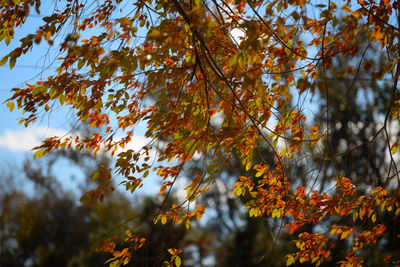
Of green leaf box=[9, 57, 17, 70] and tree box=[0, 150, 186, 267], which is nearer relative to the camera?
green leaf box=[9, 57, 17, 70]

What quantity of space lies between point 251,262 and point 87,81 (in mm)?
4504

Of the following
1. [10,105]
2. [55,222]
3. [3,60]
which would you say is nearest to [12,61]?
[3,60]

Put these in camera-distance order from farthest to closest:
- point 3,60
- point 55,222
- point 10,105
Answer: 1. point 55,222
2. point 10,105
3. point 3,60

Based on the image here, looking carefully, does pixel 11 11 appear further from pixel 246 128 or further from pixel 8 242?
pixel 8 242

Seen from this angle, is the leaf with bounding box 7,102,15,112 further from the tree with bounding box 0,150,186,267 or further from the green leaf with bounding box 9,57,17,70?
the tree with bounding box 0,150,186,267

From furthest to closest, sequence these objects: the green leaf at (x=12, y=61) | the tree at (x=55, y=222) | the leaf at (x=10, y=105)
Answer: the tree at (x=55, y=222)
the leaf at (x=10, y=105)
the green leaf at (x=12, y=61)

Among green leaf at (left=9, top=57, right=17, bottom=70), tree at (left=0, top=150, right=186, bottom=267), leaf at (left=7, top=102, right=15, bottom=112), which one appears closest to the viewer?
green leaf at (left=9, top=57, right=17, bottom=70)

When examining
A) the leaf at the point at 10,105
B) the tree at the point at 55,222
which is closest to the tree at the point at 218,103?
the leaf at the point at 10,105

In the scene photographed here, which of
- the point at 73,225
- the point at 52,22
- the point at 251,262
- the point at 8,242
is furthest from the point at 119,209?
the point at 52,22

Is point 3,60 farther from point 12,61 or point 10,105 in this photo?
point 10,105

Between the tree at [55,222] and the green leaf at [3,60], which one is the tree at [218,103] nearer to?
the green leaf at [3,60]

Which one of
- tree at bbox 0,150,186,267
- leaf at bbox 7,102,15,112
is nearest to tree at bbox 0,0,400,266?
leaf at bbox 7,102,15,112

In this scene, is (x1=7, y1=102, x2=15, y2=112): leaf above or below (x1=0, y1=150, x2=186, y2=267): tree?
below

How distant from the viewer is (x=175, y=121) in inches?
92.6
